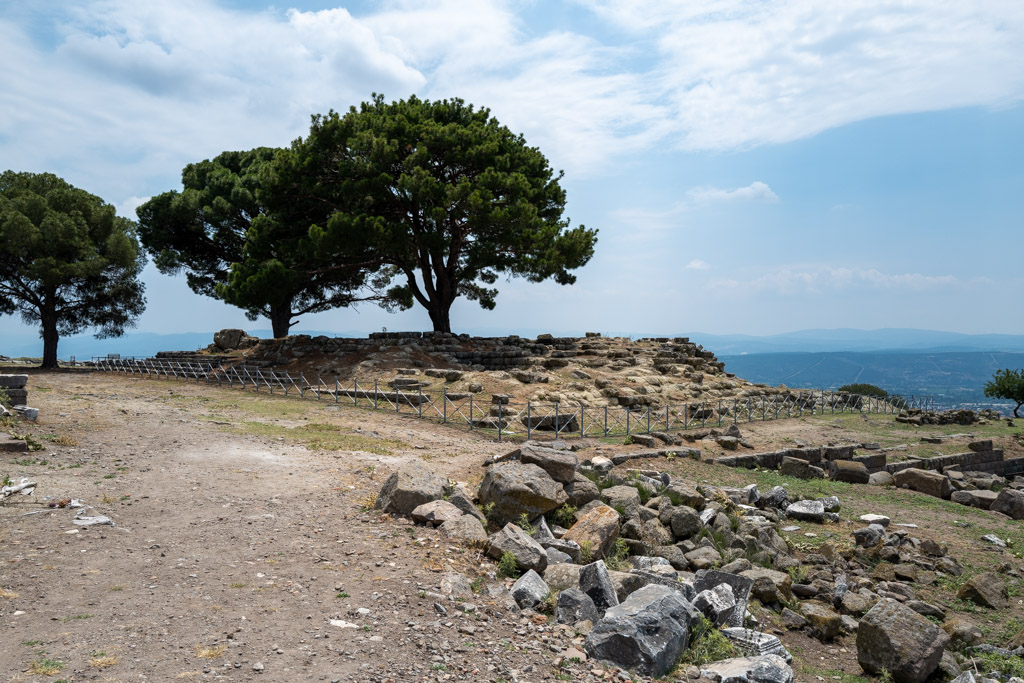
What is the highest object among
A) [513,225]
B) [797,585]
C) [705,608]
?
[513,225]

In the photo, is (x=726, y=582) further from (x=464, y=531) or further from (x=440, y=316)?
(x=440, y=316)

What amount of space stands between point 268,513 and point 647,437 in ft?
40.4

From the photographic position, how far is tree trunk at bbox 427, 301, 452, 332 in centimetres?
3891

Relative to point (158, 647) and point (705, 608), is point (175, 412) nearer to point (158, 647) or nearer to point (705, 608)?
point (158, 647)

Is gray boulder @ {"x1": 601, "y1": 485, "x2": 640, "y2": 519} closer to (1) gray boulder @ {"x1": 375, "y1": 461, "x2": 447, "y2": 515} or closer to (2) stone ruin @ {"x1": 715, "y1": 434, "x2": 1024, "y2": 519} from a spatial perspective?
(1) gray boulder @ {"x1": 375, "y1": 461, "x2": 447, "y2": 515}

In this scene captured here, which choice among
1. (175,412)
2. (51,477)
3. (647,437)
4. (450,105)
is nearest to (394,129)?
(450,105)

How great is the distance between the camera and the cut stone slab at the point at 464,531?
29.9 feet

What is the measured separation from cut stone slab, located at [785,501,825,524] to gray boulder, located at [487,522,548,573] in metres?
7.63

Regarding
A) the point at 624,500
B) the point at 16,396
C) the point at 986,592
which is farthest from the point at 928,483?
the point at 16,396

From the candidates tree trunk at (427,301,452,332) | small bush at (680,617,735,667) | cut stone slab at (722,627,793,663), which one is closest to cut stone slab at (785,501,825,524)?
cut stone slab at (722,627,793,663)

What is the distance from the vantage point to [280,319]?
46844mm

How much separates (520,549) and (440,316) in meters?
30.7

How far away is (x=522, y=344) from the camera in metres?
37.4

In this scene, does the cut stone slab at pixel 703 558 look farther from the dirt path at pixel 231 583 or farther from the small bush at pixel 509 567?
the dirt path at pixel 231 583
